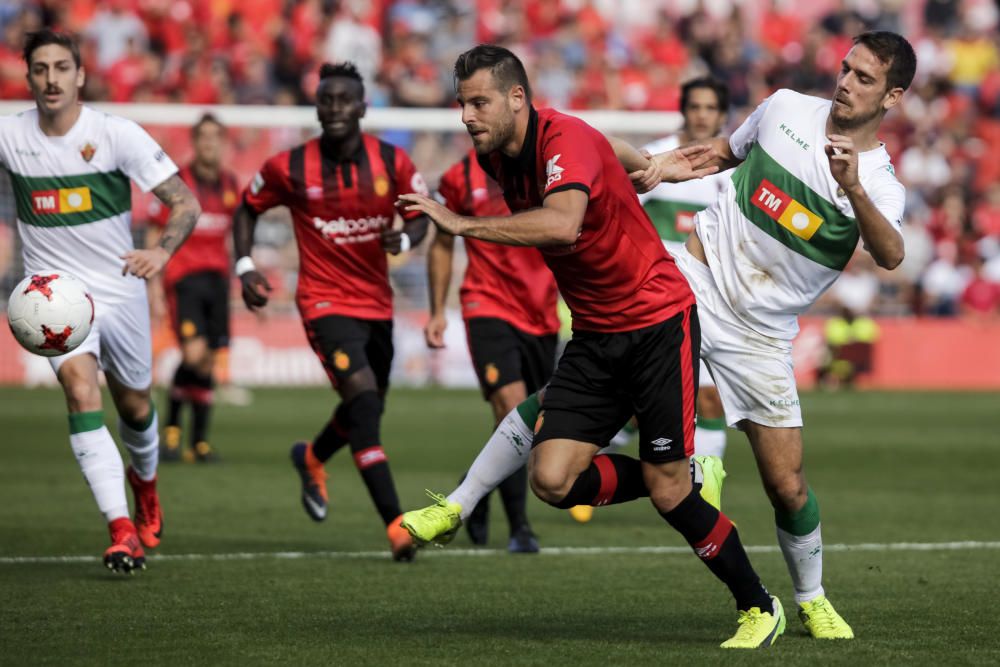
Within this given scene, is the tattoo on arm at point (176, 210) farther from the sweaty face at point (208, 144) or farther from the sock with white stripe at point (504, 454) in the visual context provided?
the sweaty face at point (208, 144)

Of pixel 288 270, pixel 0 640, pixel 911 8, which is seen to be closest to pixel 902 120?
pixel 911 8

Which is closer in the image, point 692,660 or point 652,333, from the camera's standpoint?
point 692,660

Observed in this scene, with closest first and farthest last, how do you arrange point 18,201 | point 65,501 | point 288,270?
point 18,201
point 65,501
point 288,270

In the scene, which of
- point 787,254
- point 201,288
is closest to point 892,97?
point 787,254

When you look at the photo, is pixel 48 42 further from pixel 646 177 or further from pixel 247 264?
pixel 646 177

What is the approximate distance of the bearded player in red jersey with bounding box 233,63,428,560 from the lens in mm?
9555

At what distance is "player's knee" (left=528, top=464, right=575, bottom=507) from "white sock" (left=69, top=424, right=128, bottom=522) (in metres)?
2.81

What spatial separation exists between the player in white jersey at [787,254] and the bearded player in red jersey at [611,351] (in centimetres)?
35

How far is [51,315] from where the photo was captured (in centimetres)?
776

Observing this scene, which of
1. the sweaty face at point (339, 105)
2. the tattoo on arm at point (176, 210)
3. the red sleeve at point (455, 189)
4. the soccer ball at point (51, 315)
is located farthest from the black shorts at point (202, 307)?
the soccer ball at point (51, 315)

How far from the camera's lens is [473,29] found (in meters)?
25.6

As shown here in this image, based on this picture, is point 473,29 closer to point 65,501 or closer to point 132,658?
point 65,501

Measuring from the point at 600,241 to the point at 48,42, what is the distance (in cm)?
359

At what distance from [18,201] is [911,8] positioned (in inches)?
944
